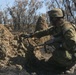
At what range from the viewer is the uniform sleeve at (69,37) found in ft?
18.5

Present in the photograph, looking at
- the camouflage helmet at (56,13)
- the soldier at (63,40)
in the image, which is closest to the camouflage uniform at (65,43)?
the soldier at (63,40)

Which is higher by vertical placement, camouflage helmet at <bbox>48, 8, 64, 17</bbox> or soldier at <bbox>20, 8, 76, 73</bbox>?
camouflage helmet at <bbox>48, 8, 64, 17</bbox>

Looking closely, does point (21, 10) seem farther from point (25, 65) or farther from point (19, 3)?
point (25, 65)

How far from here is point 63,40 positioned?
5.85m

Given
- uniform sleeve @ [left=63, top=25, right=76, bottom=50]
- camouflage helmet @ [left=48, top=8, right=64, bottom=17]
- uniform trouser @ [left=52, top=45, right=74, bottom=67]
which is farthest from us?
camouflage helmet @ [left=48, top=8, right=64, bottom=17]

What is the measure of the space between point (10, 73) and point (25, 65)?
299mm

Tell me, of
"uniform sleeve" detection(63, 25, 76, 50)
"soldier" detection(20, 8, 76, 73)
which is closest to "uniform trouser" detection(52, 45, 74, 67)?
"soldier" detection(20, 8, 76, 73)

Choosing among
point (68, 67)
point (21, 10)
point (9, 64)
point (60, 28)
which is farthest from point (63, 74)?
point (21, 10)

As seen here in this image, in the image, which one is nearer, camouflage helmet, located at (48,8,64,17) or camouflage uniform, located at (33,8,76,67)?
camouflage uniform, located at (33,8,76,67)

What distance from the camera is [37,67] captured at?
250 inches

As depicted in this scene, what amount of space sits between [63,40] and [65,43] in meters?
0.11

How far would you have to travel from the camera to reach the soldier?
568cm

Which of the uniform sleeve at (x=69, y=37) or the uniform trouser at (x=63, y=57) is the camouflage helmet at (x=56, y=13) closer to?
the uniform sleeve at (x=69, y=37)

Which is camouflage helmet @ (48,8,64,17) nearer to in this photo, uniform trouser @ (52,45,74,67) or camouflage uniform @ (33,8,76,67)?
Result: camouflage uniform @ (33,8,76,67)
